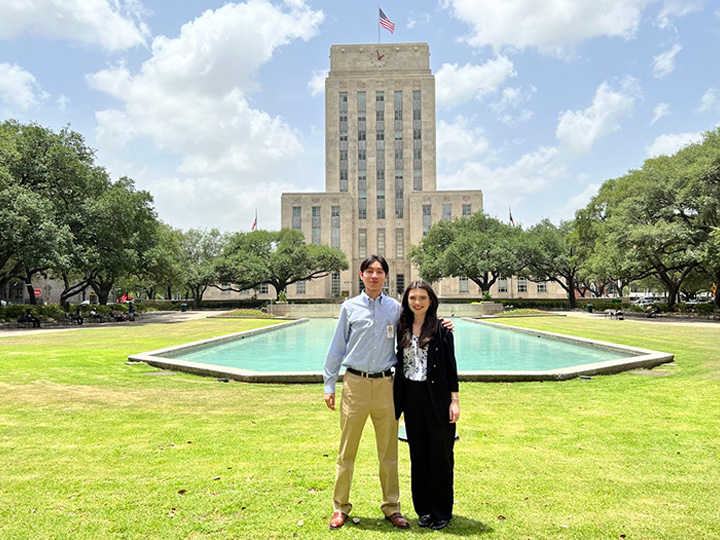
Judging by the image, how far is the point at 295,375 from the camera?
366 inches

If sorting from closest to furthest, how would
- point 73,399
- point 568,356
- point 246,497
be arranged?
point 246,497, point 73,399, point 568,356

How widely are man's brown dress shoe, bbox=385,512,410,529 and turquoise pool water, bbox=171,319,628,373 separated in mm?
7899

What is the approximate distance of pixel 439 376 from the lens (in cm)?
350

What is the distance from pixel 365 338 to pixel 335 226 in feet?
224

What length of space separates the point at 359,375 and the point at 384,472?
2.41 ft

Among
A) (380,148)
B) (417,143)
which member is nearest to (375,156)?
(380,148)

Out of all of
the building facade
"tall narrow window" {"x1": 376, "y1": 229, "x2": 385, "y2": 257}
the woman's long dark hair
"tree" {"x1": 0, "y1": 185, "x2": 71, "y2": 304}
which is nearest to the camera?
the woman's long dark hair

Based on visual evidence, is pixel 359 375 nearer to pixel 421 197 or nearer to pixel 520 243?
pixel 520 243

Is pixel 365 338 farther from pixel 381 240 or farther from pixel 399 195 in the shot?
pixel 399 195

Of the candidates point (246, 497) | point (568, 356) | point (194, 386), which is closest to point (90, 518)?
point (246, 497)

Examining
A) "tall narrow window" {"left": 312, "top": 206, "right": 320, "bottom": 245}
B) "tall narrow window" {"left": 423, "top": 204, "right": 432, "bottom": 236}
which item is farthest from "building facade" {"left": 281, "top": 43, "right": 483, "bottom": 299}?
"tall narrow window" {"left": 423, "top": 204, "right": 432, "bottom": 236}

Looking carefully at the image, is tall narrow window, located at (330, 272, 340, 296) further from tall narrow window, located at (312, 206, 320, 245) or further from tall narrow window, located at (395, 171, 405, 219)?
tall narrow window, located at (395, 171, 405, 219)

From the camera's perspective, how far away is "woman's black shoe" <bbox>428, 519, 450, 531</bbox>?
11.2 feet

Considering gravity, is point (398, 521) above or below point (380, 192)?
below
